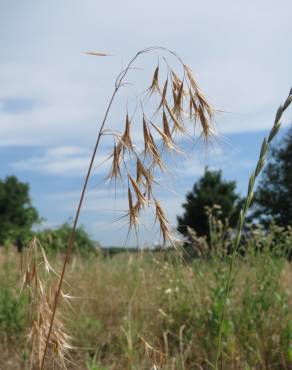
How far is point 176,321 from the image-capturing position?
4.46 metres

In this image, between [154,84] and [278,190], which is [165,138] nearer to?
[154,84]

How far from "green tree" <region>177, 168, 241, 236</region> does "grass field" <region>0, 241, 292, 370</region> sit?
75.2 ft

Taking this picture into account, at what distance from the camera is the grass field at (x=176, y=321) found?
3.76m

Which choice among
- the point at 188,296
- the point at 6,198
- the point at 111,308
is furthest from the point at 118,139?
the point at 6,198

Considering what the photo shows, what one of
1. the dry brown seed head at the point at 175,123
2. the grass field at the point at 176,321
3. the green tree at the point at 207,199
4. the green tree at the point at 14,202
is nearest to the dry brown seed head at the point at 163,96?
the dry brown seed head at the point at 175,123

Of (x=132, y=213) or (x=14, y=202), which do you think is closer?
(x=132, y=213)

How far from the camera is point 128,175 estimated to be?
153 cm

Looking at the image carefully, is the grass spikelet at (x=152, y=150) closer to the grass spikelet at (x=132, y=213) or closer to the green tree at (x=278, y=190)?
the grass spikelet at (x=132, y=213)

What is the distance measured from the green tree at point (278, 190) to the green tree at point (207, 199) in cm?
124

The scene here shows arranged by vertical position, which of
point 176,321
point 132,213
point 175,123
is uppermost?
point 175,123

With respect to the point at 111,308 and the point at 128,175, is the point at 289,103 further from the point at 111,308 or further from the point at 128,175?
the point at 111,308

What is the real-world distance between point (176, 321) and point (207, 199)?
998 inches

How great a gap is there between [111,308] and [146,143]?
395cm

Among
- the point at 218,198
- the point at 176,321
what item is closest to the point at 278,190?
the point at 218,198
